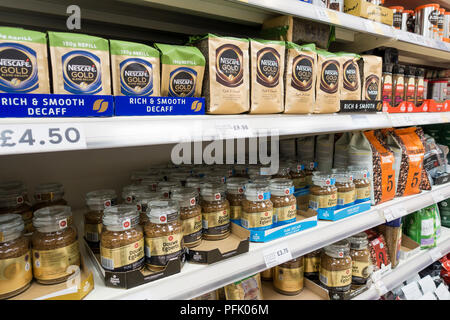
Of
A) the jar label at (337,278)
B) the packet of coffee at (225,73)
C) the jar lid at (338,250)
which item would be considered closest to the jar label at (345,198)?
the jar lid at (338,250)

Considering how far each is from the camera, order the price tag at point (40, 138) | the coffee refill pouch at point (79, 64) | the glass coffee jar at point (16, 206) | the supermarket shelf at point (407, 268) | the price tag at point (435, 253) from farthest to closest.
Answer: the price tag at point (435, 253) < the supermarket shelf at point (407, 268) < the glass coffee jar at point (16, 206) < the coffee refill pouch at point (79, 64) < the price tag at point (40, 138)

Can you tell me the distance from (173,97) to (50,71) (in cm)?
30

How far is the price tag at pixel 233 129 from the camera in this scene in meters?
0.79

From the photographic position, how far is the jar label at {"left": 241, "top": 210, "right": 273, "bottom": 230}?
944 millimetres

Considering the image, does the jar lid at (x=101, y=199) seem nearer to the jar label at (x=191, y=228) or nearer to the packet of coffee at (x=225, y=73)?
the jar label at (x=191, y=228)

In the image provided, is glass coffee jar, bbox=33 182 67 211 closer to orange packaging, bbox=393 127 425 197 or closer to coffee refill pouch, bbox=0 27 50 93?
coffee refill pouch, bbox=0 27 50 93

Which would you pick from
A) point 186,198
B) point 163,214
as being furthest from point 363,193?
point 163,214

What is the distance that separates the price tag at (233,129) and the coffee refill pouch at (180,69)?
0.45 feet

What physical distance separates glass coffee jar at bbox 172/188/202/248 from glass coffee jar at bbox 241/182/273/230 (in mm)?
168

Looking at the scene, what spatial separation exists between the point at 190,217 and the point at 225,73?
Result: 1.54 ft

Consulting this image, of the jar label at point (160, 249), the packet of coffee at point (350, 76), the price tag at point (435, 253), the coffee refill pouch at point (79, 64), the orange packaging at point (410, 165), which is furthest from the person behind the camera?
the price tag at point (435, 253)

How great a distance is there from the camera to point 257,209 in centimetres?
94

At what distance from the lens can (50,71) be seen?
65cm

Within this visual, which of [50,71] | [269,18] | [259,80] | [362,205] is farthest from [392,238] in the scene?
[50,71]
